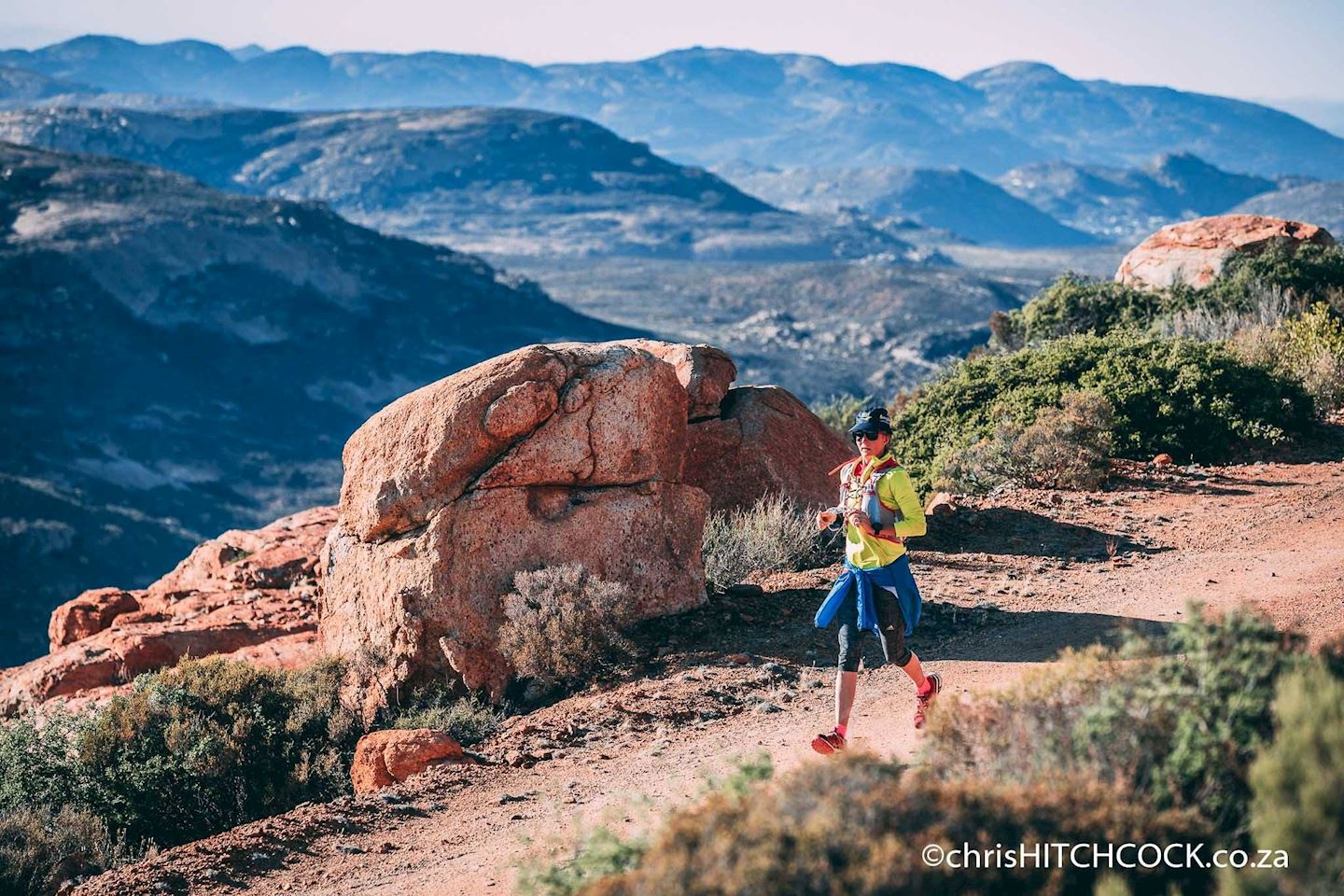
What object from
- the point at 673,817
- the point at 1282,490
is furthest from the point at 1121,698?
the point at 1282,490

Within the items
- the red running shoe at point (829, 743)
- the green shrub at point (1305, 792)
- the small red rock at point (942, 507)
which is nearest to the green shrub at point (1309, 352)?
the small red rock at point (942, 507)

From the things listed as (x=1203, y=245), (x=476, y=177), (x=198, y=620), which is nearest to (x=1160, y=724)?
(x=198, y=620)

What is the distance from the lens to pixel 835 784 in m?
3.62

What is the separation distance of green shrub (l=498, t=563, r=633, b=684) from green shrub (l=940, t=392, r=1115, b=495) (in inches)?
180

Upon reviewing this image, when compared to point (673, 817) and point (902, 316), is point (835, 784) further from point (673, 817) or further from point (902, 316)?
point (902, 316)

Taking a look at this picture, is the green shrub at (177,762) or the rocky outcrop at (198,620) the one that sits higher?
the green shrub at (177,762)

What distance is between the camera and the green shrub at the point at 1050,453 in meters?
10.5

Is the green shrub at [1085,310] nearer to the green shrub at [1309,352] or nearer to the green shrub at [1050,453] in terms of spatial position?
the green shrub at [1309,352]

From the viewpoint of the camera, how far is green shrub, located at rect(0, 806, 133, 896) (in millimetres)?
5898

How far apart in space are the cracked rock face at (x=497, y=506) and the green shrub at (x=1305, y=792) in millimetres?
4879

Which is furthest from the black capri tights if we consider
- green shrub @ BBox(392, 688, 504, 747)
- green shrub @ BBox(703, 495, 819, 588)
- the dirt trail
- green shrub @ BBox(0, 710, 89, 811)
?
green shrub @ BBox(0, 710, 89, 811)

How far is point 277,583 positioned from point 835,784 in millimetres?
9568

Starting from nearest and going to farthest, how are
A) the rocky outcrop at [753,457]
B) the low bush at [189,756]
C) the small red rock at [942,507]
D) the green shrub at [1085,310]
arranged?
the low bush at [189,756] → the small red rock at [942,507] → the rocky outcrop at [753,457] → the green shrub at [1085,310]

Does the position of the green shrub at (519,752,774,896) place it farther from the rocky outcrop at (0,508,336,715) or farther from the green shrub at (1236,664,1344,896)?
the rocky outcrop at (0,508,336,715)
